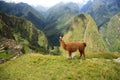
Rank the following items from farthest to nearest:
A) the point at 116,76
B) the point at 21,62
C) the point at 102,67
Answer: the point at 21,62, the point at 102,67, the point at 116,76

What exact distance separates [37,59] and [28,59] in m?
1.47

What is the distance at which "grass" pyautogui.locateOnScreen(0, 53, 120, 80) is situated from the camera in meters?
24.6

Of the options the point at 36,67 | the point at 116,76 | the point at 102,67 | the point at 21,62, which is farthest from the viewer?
the point at 21,62

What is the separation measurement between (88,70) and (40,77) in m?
5.17

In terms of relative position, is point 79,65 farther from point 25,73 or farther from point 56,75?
point 25,73

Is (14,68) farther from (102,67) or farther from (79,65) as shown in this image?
(102,67)

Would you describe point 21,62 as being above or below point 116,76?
above

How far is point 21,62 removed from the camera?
31.7m

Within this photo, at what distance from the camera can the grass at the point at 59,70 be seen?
24594mm

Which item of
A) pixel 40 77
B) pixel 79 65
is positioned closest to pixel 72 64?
pixel 79 65

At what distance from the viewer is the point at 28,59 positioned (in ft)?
107

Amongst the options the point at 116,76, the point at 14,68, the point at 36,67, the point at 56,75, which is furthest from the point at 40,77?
the point at 116,76

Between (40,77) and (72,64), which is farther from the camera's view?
(72,64)

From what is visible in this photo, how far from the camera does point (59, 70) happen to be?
1044 inches
